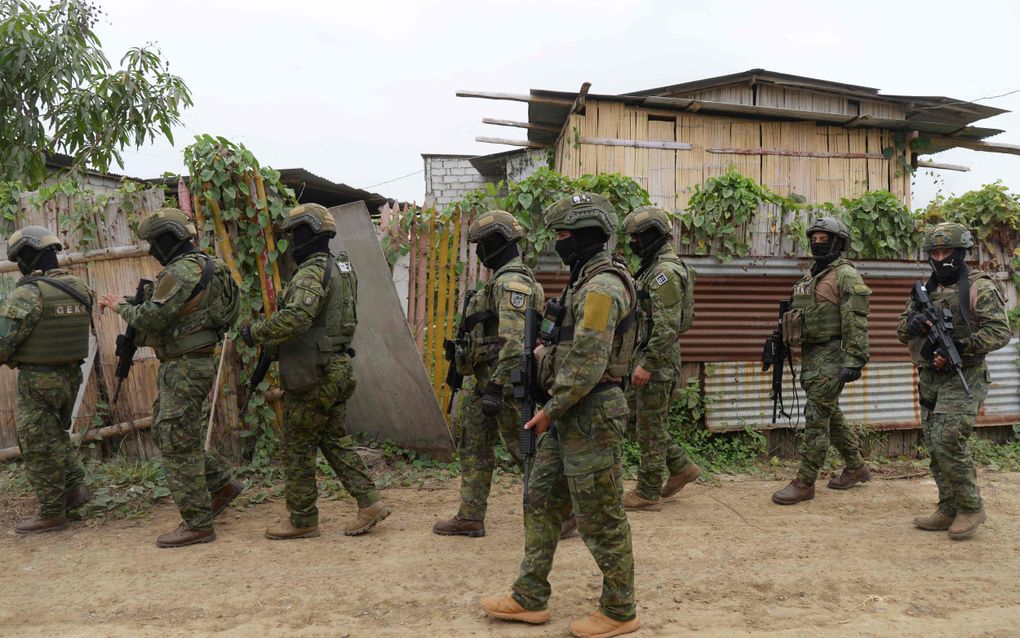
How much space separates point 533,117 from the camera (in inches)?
500

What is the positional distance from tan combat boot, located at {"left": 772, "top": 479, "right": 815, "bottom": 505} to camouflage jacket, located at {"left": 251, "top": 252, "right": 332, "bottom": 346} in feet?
13.0

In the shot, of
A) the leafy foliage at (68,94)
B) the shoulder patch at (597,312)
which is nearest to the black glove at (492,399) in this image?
the shoulder patch at (597,312)

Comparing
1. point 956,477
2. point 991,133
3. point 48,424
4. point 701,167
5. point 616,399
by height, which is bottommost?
point 956,477

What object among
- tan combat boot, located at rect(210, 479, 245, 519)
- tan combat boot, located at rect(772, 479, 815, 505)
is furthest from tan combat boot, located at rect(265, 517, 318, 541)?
tan combat boot, located at rect(772, 479, 815, 505)

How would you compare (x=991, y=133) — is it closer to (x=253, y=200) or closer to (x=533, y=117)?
(x=533, y=117)

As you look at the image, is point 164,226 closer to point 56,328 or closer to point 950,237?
point 56,328

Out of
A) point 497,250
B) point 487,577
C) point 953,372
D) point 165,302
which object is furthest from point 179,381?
point 953,372

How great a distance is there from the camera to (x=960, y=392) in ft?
15.6

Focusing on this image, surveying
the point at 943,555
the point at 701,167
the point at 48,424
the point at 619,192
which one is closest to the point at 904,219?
the point at 619,192

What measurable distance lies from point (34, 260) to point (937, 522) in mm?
6808

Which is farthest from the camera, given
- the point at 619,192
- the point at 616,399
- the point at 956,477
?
the point at 619,192

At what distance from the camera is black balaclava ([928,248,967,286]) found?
4848 millimetres

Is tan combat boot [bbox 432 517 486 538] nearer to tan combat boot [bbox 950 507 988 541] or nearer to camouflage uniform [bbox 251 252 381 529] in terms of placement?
camouflage uniform [bbox 251 252 381 529]

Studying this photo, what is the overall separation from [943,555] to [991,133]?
39.9 ft
